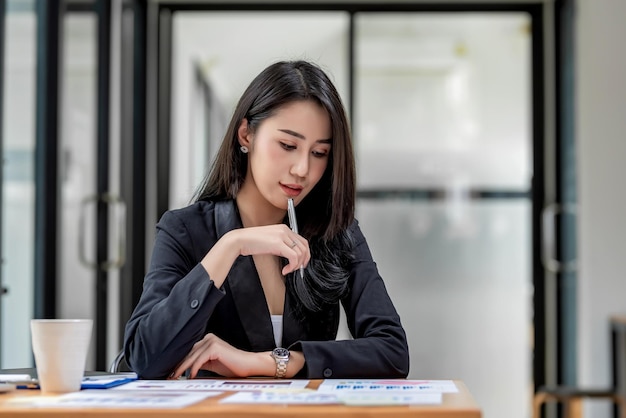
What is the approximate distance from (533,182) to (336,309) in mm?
3157

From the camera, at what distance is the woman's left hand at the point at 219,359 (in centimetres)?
176

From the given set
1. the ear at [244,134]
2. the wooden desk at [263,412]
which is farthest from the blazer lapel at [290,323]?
the wooden desk at [263,412]

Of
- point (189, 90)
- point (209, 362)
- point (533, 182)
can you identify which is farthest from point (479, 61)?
point (209, 362)

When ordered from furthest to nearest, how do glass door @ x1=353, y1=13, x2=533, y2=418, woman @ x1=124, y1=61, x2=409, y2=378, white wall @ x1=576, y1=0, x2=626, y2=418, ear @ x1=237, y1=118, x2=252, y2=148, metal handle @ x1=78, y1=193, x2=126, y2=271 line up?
glass door @ x1=353, y1=13, x2=533, y2=418
white wall @ x1=576, y1=0, x2=626, y2=418
metal handle @ x1=78, y1=193, x2=126, y2=271
ear @ x1=237, y1=118, x2=252, y2=148
woman @ x1=124, y1=61, x2=409, y2=378

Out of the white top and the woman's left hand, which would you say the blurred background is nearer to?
the white top

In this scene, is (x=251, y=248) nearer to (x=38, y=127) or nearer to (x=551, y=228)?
(x=38, y=127)

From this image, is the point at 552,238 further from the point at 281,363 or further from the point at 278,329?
the point at 281,363

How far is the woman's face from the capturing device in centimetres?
199

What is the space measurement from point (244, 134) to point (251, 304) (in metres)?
0.35

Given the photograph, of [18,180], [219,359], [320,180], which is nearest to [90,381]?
[219,359]

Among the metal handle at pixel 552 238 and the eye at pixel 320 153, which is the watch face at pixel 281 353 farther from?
the metal handle at pixel 552 238

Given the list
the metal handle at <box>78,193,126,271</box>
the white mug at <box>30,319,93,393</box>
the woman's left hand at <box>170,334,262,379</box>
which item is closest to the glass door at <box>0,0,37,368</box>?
the metal handle at <box>78,193,126,271</box>

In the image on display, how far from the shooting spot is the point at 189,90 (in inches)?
213

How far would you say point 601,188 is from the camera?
4477mm
